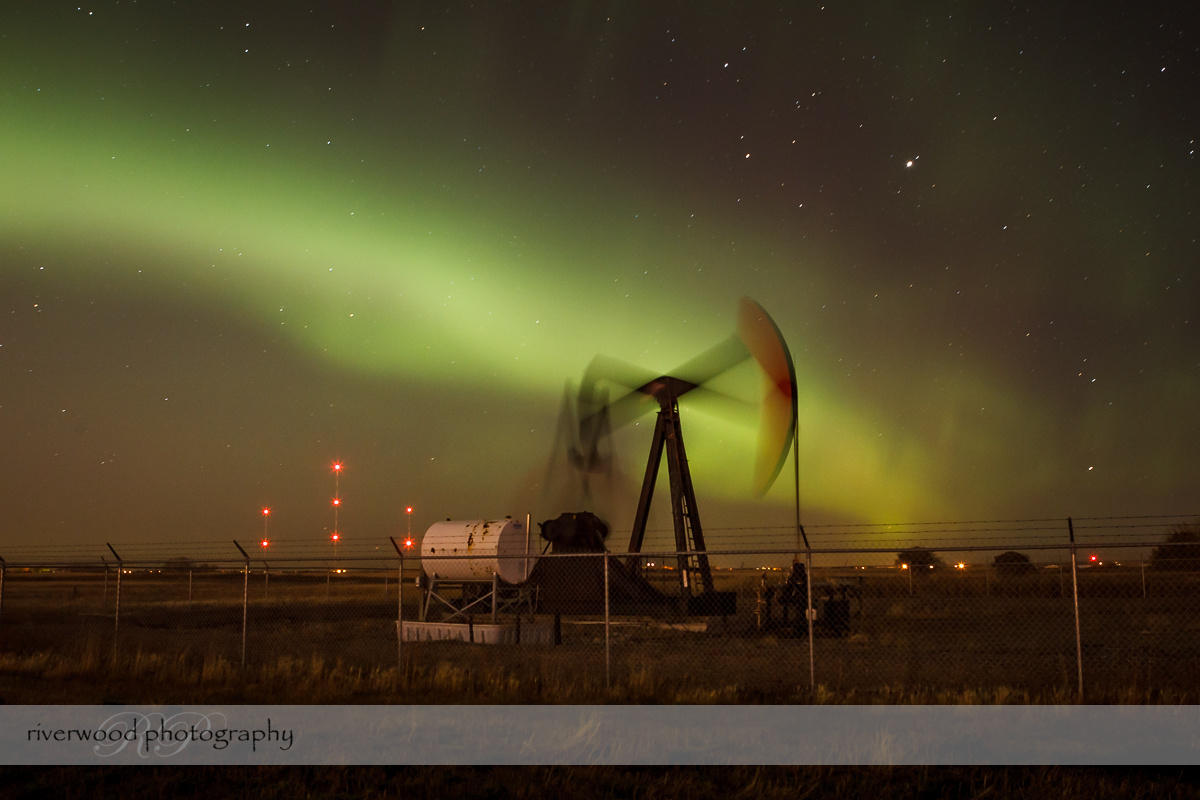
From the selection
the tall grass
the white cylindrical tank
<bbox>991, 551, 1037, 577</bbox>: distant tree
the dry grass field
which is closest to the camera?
the tall grass

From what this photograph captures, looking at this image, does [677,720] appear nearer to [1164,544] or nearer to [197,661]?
[1164,544]

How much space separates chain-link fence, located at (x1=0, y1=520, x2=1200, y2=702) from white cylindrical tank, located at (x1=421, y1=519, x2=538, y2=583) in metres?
0.08

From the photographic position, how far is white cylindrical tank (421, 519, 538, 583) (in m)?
24.1

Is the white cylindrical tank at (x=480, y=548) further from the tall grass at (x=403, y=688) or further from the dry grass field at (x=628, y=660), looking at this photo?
the tall grass at (x=403, y=688)

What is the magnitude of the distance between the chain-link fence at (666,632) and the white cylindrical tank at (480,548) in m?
0.08

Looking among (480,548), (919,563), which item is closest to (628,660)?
(480,548)

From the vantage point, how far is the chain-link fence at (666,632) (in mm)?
14672

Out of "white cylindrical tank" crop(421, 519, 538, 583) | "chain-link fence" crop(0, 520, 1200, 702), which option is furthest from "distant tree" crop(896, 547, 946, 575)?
"white cylindrical tank" crop(421, 519, 538, 583)

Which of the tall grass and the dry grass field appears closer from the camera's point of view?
the tall grass

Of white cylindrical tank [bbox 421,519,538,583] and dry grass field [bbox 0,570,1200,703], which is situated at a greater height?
white cylindrical tank [bbox 421,519,538,583]

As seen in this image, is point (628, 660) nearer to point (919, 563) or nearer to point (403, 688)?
point (403, 688)

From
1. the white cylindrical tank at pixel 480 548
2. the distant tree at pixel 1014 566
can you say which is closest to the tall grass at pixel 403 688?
the distant tree at pixel 1014 566

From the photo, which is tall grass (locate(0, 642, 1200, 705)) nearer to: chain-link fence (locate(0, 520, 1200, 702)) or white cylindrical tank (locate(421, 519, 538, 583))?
chain-link fence (locate(0, 520, 1200, 702))
